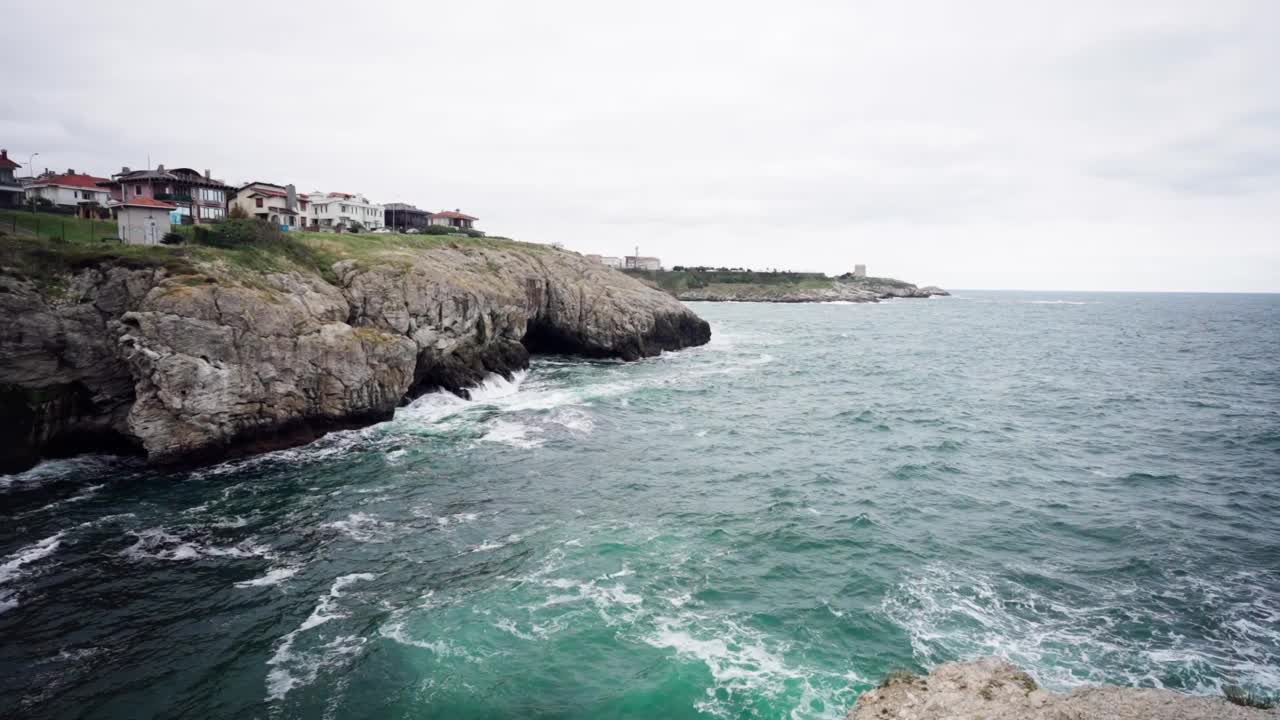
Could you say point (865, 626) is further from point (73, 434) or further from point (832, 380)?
point (832, 380)

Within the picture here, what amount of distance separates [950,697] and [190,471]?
1317 inches

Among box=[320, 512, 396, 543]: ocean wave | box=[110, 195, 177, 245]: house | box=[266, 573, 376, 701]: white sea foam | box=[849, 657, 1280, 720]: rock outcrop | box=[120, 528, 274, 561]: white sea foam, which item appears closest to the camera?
box=[849, 657, 1280, 720]: rock outcrop

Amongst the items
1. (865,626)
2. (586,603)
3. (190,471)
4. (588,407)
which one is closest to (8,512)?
(190,471)

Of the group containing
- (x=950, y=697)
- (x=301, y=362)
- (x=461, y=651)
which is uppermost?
(x=301, y=362)

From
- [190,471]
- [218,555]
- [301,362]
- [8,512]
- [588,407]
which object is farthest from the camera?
[588,407]

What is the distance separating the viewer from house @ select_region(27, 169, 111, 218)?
2446 inches

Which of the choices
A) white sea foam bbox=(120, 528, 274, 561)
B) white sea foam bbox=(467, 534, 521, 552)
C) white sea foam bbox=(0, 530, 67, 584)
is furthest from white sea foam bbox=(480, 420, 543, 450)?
white sea foam bbox=(0, 530, 67, 584)

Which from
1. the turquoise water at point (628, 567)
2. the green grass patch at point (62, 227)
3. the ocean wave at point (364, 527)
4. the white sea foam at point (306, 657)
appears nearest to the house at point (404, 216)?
the green grass patch at point (62, 227)

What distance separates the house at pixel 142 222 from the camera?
41312 mm

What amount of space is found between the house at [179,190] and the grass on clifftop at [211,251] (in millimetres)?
9767

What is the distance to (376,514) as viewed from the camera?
26172 mm

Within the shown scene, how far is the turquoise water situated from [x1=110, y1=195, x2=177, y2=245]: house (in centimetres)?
1823

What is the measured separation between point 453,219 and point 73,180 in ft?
160

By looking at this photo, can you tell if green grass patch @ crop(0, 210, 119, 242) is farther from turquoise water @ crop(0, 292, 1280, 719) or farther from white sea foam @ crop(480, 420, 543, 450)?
white sea foam @ crop(480, 420, 543, 450)
